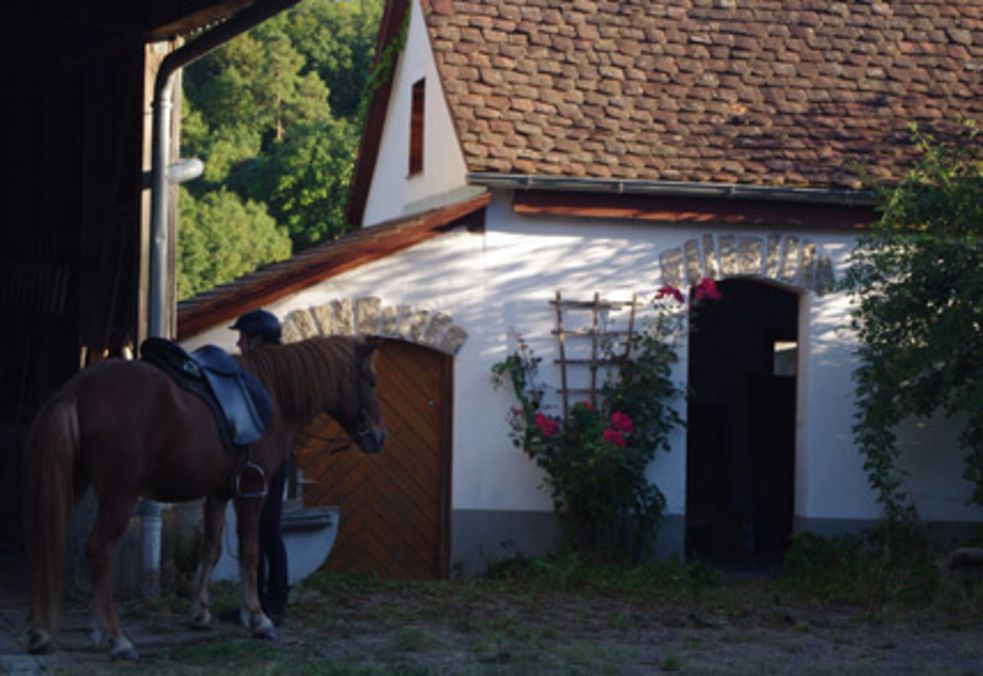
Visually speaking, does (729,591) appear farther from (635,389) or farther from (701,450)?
(701,450)

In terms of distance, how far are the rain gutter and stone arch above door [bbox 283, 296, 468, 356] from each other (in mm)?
1212

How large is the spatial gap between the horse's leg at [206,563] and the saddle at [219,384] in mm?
728

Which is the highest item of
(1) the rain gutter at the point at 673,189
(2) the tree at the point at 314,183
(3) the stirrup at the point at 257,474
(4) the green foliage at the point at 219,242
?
(2) the tree at the point at 314,183

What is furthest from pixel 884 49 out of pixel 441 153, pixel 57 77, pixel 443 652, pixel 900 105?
pixel 443 652

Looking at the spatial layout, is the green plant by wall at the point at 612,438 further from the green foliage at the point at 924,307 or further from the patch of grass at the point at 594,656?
the patch of grass at the point at 594,656

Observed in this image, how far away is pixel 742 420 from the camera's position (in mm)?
18891

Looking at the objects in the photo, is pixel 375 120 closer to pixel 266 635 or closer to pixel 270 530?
pixel 270 530

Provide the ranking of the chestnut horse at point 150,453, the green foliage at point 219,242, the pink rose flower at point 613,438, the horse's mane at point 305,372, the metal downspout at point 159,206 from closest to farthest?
1. the chestnut horse at point 150,453
2. the horse's mane at point 305,372
3. the metal downspout at point 159,206
4. the pink rose flower at point 613,438
5. the green foliage at point 219,242

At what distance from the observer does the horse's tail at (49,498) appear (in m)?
8.37

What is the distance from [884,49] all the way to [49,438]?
10394mm

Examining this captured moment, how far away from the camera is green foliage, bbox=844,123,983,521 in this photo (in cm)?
1330

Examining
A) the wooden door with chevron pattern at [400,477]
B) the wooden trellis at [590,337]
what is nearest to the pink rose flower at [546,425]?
the wooden trellis at [590,337]

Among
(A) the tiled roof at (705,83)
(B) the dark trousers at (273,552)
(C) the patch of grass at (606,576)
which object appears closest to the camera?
(B) the dark trousers at (273,552)

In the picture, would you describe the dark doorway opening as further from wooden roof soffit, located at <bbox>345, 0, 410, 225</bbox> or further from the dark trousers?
the dark trousers
